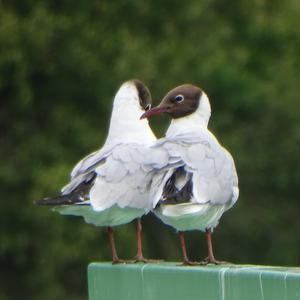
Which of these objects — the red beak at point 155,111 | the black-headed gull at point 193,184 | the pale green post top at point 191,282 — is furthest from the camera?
the red beak at point 155,111

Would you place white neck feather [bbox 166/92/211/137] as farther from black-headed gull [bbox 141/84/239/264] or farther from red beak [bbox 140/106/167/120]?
black-headed gull [bbox 141/84/239/264]

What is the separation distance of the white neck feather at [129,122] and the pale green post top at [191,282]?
1526mm

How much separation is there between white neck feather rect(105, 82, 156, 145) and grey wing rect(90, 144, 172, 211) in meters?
0.46

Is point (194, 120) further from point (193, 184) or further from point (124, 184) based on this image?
point (193, 184)

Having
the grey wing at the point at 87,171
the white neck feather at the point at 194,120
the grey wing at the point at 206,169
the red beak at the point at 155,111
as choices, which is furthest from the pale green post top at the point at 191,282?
the red beak at the point at 155,111

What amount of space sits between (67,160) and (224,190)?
1230 cm

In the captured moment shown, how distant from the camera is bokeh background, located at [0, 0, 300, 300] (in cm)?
1997

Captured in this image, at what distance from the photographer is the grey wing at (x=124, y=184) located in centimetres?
866

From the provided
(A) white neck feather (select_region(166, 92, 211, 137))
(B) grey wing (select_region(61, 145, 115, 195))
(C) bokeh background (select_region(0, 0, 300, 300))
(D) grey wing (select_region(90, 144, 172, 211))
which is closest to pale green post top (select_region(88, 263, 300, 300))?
(D) grey wing (select_region(90, 144, 172, 211))

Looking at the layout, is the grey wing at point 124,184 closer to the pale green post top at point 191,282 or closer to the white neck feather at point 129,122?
the white neck feather at point 129,122

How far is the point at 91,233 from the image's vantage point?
20.0 meters

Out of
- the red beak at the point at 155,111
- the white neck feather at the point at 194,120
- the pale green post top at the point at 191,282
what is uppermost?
the red beak at the point at 155,111

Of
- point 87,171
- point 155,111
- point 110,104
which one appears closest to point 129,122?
point 155,111

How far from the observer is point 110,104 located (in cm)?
2138
